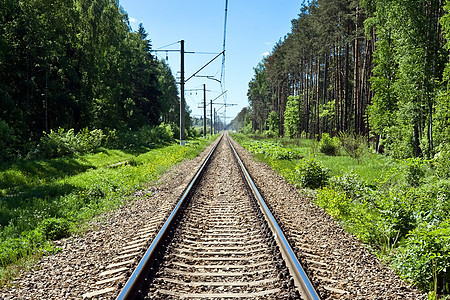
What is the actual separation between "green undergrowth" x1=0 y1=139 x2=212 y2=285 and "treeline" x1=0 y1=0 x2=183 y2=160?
9.59 feet

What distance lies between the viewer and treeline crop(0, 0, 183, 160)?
2066 centimetres

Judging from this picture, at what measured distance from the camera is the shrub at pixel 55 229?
6152 mm

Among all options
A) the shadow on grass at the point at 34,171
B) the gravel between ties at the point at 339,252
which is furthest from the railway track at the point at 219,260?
the shadow on grass at the point at 34,171

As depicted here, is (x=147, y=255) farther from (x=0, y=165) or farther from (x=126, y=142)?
(x=126, y=142)

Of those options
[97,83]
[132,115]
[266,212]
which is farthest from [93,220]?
[132,115]

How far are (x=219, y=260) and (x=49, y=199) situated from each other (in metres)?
6.25

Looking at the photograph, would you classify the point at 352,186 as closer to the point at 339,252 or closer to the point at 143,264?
the point at 339,252

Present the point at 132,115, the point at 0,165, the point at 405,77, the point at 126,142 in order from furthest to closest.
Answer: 1. the point at 132,115
2. the point at 126,142
3. the point at 405,77
4. the point at 0,165

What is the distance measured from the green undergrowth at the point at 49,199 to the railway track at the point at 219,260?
206cm

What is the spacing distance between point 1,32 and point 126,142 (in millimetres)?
11858

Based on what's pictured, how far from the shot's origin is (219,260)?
4.66 m

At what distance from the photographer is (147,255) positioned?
175 inches

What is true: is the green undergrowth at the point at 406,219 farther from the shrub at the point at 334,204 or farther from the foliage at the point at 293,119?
the foliage at the point at 293,119

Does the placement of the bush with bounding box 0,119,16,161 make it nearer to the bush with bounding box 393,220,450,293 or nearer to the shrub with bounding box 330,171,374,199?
the shrub with bounding box 330,171,374,199
